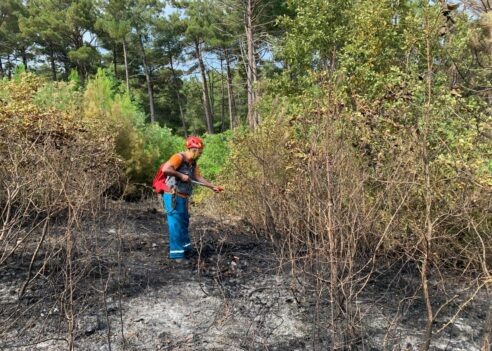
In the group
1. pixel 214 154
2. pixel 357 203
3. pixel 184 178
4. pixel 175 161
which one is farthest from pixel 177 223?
pixel 214 154

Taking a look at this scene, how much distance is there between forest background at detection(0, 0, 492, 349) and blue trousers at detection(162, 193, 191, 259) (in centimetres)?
74

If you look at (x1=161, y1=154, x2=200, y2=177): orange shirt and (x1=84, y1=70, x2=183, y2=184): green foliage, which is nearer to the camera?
(x1=161, y1=154, x2=200, y2=177): orange shirt

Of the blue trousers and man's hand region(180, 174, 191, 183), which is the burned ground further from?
man's hand region(180, 174, 191, 183)

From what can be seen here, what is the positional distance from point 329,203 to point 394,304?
6.30ft

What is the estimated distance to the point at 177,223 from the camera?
475 centimetres

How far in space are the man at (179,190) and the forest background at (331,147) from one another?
0.69 m

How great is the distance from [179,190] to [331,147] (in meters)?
2.32

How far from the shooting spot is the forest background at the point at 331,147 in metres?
2.81

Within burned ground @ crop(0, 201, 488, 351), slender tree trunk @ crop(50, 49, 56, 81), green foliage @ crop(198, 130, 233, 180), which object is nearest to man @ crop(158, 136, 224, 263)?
burned ground @ crop(0, 201, 488, 351)

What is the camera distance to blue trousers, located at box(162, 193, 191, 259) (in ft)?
15.6

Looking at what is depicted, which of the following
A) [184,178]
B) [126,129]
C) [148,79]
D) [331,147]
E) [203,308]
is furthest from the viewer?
[148,79]

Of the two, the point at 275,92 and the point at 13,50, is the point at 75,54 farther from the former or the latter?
the point at 275,92

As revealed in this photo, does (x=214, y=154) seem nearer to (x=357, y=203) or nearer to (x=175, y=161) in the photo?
(x=175, y=161)

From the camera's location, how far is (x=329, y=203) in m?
2.54
